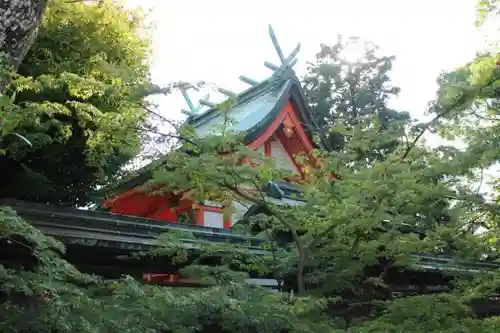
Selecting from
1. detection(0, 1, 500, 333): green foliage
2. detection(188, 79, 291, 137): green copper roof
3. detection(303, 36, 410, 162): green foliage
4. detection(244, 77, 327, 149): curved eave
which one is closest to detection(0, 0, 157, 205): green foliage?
detection(0, 1, 500, 333): green foliage

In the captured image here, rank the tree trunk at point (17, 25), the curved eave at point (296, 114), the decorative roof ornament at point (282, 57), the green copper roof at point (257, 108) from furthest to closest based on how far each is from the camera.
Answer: the decorative roof ornament at point (282, 57) < the green copper roof at point (257, 108) < the curved eave at point (296, 114) < the tree trunk at point (17, 25)

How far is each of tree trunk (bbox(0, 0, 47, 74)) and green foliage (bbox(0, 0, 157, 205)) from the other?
99cm

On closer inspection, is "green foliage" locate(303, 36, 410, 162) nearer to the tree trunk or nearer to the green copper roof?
the green copper roof

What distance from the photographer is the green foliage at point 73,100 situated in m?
4.79

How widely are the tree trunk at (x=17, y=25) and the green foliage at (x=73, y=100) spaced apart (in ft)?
3.24

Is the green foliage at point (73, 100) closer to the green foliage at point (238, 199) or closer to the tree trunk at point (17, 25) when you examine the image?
the green foliage at point (238, 199)

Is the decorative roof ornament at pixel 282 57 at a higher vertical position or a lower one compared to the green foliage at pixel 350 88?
lower

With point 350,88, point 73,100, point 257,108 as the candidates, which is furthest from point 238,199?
point 350,88

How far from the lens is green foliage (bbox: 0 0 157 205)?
4793mm

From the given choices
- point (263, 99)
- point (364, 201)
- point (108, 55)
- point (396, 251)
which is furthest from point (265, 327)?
point (263, 99)

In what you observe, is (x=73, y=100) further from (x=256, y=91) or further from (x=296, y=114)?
(x=256, y=91)

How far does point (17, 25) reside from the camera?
3.35 m

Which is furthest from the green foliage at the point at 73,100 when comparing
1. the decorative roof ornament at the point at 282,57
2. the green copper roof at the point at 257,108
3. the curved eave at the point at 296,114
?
the decorative roof ornament at the point at 282,57

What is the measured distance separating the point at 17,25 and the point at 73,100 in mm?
1840
